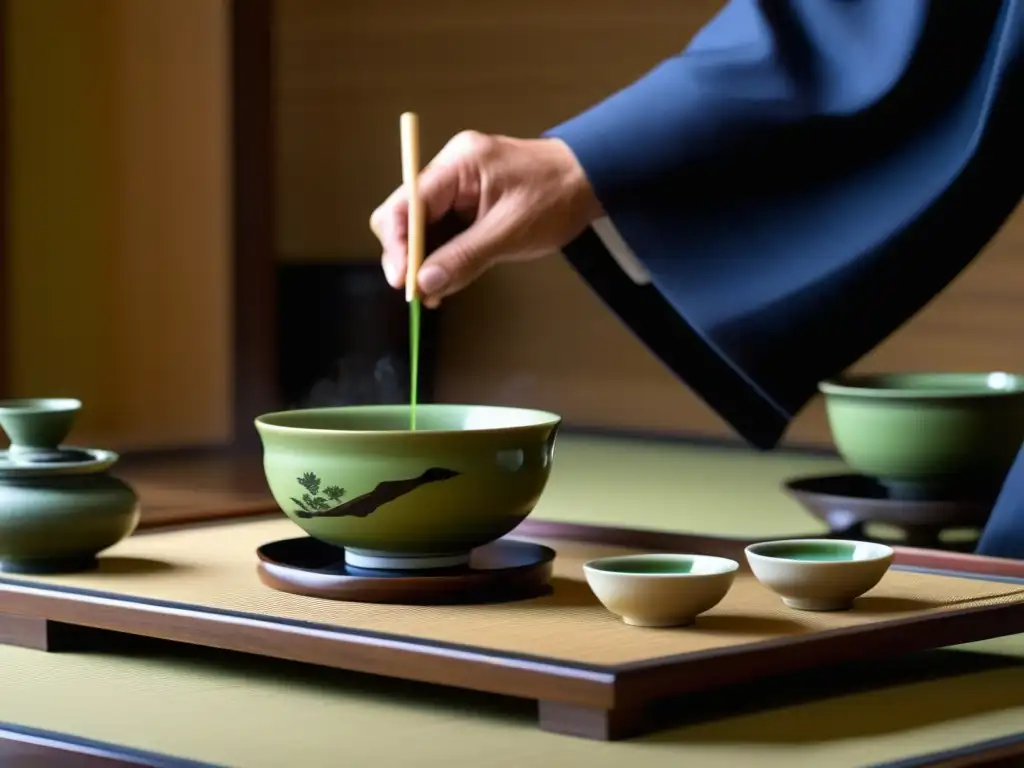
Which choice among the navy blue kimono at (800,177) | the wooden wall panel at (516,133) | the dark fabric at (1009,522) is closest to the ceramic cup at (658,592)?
the dark fabric at (1009,522)

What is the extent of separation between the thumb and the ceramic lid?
0.30m

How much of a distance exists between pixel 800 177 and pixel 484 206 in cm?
39

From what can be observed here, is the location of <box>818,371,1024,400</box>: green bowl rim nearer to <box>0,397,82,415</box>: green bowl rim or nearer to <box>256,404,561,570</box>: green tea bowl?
<box>256,404,561,570</box>: green tea bowl

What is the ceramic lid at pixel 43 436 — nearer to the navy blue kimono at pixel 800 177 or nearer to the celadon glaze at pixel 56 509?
the celadon glaze at pixel 56 509

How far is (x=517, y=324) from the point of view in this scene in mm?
5164

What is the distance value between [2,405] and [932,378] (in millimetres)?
1076

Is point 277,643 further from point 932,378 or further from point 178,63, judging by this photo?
point 178,63

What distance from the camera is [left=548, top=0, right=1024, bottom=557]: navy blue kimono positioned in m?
1.84

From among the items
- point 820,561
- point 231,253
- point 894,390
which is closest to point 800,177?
point 894,390

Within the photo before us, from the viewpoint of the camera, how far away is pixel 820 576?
4.27 ft

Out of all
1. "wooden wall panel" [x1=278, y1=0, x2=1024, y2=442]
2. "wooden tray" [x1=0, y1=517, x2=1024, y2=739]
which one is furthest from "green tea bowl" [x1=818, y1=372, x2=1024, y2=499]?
"wooden wall panel" [x1=278, y1=0, x2=1024, y2=442]

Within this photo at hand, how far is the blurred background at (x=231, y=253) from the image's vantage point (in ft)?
15.6

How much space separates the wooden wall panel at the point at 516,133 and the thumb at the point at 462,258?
281 cm

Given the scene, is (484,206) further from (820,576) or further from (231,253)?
(231,253)
